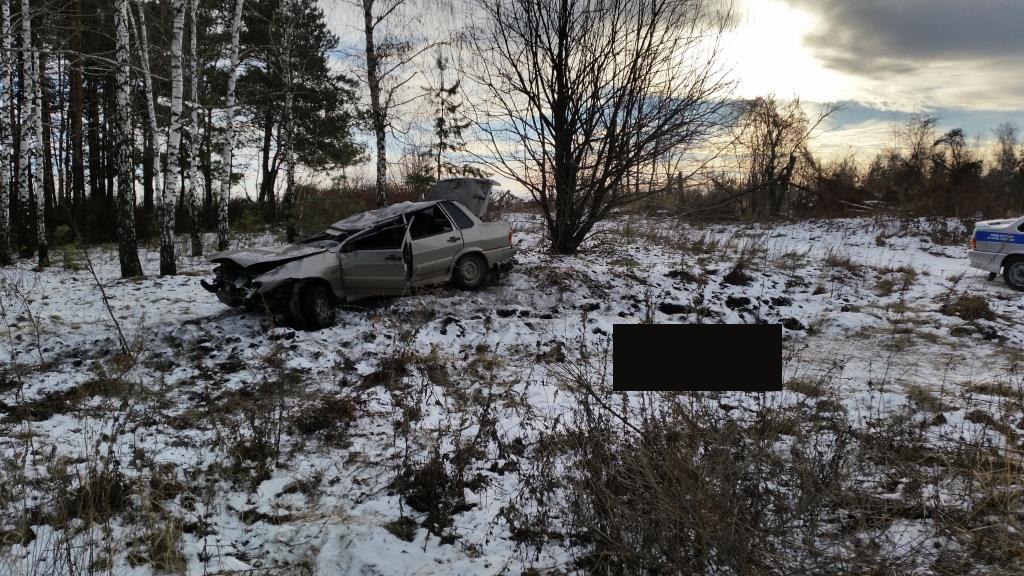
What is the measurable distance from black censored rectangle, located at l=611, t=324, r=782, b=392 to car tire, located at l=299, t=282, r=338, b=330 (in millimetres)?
6243

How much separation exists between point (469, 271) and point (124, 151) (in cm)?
768

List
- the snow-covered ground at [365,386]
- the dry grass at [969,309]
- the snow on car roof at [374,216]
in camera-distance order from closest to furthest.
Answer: the snow-covered ground at [365,386] → the dry grass at [969,309] → the snow on car roof at [374,216]

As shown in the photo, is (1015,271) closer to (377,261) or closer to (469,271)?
(469,271)

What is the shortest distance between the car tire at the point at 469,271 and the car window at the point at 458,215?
0.55 metres

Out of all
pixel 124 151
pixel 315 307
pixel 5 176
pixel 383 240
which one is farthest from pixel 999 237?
pixel 5 176

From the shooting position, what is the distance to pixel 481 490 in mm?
3783

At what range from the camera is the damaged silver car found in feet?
24.6

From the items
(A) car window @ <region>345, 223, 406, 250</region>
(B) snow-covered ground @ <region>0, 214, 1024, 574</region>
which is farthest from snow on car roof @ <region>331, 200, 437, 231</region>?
(B) snow-covered ground @ <region>0, 214, 1024, 574</region>

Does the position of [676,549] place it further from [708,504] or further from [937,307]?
[937,307]

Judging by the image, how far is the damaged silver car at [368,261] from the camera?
748cm

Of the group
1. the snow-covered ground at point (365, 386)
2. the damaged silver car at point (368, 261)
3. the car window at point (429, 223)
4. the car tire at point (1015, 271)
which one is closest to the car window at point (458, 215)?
the damaged silver car at point (368, 261)

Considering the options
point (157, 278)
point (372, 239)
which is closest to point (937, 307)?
point (372, 239)

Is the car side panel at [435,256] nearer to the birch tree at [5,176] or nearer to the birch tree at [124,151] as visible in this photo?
the birch tree at [124,151]

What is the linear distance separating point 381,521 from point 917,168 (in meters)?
33.7
